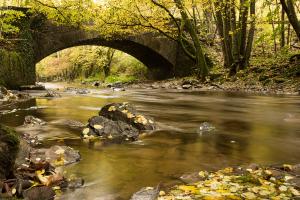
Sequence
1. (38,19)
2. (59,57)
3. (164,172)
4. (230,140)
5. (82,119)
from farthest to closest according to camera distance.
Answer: (59,57) < (38,19) < (82,119) < (230,140) < (164,172)

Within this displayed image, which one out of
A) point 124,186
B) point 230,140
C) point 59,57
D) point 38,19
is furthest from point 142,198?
point 59,57

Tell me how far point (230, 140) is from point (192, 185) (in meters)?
2.74

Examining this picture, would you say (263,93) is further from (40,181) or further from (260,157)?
(40,181)

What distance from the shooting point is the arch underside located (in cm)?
2339

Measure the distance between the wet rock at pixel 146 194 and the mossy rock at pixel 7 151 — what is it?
46.4 inches

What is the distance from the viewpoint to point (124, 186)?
13.4 ft

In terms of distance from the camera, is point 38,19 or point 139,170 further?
point 38,19

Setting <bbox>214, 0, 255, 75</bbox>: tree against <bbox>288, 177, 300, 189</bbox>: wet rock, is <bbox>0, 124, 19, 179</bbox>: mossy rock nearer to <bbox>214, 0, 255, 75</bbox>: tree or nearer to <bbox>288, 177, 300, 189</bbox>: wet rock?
<bbox>288, 177, 300, 189</bbox>: wet rock

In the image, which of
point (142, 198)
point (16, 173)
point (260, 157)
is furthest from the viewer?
point (260, 157)

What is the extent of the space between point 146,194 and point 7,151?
135 cm

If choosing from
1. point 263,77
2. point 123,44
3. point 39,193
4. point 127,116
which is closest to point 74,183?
point 39,193

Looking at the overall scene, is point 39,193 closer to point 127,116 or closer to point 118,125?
point 118,125

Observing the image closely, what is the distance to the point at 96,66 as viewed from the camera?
39.7 m

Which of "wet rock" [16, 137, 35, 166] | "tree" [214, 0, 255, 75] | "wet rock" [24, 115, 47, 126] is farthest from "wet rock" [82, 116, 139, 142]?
"tree" [214, 0, 255, 75]
